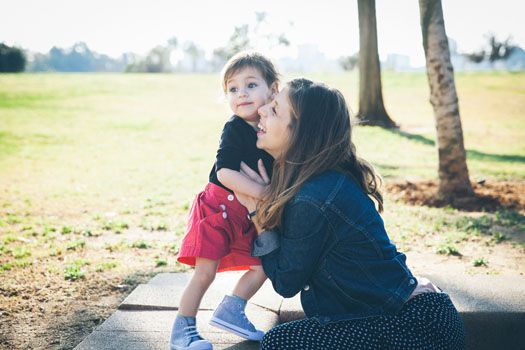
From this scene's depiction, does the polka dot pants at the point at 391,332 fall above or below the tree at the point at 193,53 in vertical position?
below

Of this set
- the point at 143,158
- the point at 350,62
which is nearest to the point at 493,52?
the point at 350,62

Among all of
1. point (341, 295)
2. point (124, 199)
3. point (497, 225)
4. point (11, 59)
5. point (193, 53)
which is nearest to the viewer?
point (341, 295)

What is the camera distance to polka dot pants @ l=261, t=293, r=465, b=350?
86.6 inches

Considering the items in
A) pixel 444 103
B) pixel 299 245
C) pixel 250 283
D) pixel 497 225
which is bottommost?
pixel 497 225

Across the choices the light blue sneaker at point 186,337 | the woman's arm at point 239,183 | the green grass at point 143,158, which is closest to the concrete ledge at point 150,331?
the light blue sneaker at point 186,337

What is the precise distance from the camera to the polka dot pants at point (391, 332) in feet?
7.22

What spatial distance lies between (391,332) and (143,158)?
10.3 metres

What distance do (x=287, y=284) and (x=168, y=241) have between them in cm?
341

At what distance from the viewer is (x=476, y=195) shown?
682 cm

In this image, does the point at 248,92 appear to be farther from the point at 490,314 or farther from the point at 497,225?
the point at 497,225

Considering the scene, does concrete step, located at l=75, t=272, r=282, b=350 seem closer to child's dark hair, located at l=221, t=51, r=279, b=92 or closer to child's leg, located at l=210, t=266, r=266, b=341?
child's leg, located at l=210, t=266, r=266, b=341

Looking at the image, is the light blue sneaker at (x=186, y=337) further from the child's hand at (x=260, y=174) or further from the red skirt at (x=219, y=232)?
the child's hand at (x=260, y=174)

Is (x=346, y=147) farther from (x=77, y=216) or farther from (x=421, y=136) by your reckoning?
(x=421, y=136)

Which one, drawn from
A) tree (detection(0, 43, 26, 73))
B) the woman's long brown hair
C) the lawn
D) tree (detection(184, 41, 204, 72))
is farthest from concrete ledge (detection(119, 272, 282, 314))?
tree (detection(184, 41, 204, 72))
